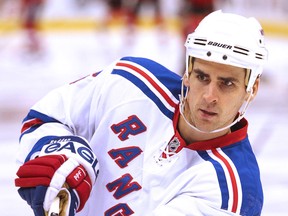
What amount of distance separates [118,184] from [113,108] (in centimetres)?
21

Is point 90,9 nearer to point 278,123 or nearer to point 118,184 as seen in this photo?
point 278,123

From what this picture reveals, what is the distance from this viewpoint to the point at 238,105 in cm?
210

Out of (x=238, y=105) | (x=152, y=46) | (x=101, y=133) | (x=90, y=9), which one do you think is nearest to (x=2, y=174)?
(x=101, y=133)

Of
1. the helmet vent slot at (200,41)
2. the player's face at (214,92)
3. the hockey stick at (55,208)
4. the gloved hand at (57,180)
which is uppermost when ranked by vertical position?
the helmet vent slot at (200,41)

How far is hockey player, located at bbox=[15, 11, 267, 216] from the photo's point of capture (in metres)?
2.03

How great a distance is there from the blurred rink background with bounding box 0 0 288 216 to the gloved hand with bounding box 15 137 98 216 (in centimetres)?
337

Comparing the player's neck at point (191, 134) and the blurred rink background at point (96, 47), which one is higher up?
the player's neck at point (191, 134)

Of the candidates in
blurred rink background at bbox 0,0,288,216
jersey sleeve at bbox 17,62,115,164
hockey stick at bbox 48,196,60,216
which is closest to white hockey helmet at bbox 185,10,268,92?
jersey sleeve at bbox 17,62,115,164

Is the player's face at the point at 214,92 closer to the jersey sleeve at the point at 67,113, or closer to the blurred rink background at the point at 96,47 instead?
the jersey sleeve at the point at 67,113

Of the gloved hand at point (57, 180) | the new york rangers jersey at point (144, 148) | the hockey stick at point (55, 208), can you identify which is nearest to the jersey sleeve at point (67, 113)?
the new york rangers jersey at point (144, 148)

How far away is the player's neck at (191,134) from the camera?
84.1 inches

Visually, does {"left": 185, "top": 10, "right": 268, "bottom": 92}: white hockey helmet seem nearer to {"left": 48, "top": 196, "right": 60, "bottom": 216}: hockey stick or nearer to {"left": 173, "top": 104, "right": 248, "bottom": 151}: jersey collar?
{"left": 173, "top": 104, "right": 248, "bottom": 151}: jersey collar

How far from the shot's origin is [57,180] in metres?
1.96

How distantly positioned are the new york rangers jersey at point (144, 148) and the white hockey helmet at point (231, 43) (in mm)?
191
